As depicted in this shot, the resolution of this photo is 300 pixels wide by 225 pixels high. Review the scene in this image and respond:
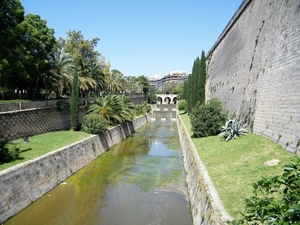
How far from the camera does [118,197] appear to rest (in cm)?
1110

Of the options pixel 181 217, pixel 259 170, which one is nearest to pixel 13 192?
pixel 181 217

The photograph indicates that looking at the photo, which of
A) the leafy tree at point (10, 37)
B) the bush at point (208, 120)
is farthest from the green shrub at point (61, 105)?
the bush at point (208, 120)

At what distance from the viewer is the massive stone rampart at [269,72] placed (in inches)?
360

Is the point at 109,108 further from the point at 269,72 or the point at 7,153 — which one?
the point at 269,72

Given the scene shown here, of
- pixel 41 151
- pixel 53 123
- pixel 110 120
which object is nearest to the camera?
pixel 41 151

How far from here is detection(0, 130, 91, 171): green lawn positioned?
1133 centimetres

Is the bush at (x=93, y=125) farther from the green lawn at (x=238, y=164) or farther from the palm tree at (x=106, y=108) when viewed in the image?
the green lawn at (x=238, y=164)

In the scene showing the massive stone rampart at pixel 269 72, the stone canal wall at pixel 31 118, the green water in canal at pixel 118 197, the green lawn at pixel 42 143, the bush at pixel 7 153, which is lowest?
the green water in canal at pixel 118 197

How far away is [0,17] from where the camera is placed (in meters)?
16.3

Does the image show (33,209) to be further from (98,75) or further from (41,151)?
(98,75)

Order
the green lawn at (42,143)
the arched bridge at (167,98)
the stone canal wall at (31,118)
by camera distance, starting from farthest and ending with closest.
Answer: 1. the arched bridge at (167,98)
2. the stone canal wall at (31,118)
3. the green lawn at (42,143)

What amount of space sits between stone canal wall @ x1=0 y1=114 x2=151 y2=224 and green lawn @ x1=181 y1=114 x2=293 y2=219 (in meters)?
6.66

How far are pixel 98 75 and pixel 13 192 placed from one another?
27.8m

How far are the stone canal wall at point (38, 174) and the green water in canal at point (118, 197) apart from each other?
0.95 ft
